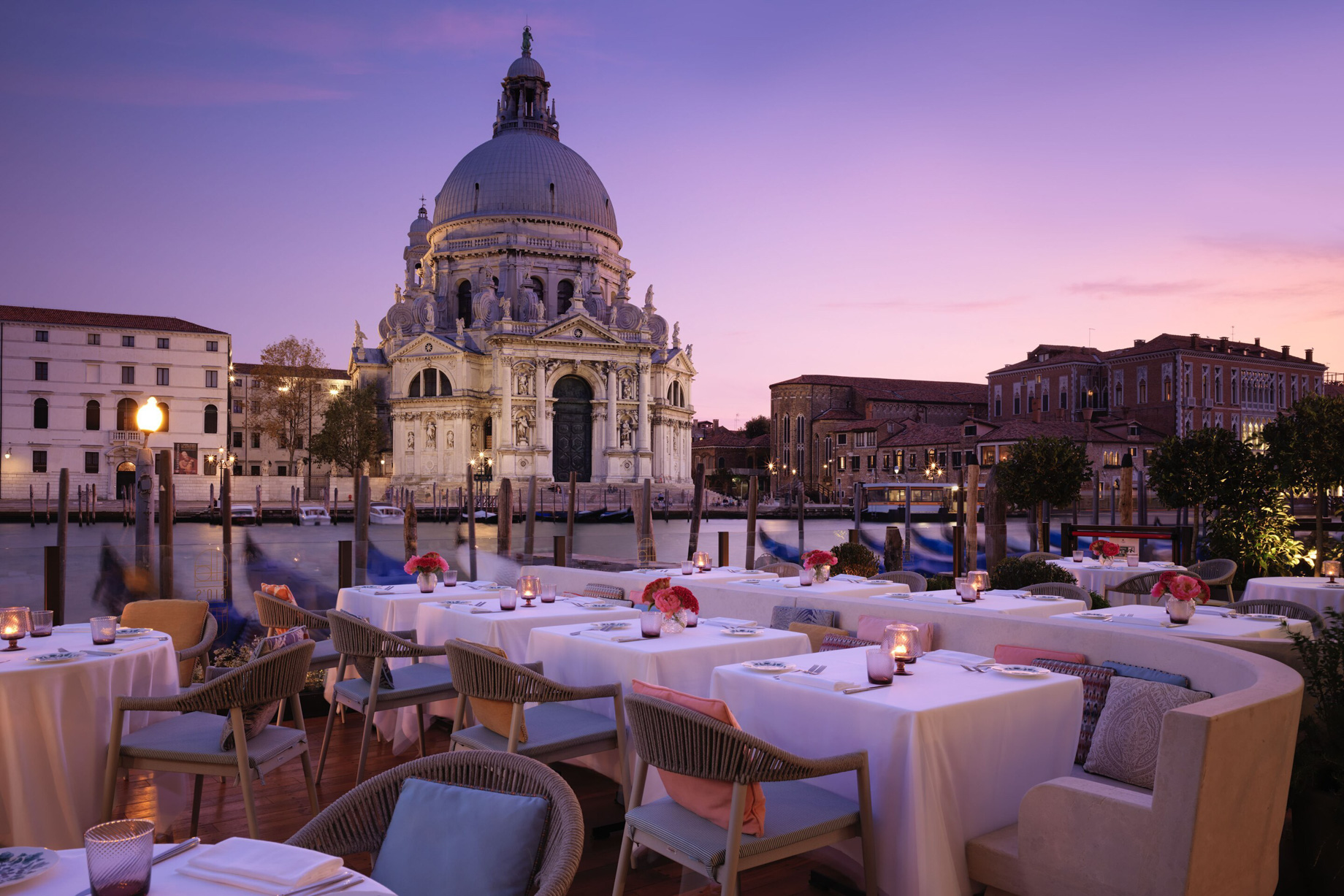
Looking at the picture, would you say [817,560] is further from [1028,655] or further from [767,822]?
[767,822]

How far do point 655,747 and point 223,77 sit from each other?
20.8 m

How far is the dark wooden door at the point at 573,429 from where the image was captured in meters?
50.3

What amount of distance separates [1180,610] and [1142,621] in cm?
23

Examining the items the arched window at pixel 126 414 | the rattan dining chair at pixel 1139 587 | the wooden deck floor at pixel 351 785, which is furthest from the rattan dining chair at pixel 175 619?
the arched window at pixel 126 414

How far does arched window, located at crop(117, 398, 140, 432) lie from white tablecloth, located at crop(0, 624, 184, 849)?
2122 inches

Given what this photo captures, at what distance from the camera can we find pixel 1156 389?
2192 inches

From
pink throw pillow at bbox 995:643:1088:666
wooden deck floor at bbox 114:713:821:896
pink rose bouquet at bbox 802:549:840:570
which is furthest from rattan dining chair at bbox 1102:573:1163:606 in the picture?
wooden deck floor at bbox 114:713:821:896

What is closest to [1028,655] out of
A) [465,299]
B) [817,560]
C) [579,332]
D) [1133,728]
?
[1133,728]

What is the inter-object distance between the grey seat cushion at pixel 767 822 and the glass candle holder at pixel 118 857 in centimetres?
A: 165

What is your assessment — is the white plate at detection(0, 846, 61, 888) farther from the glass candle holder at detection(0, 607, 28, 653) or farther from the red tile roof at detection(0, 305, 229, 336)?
the red tile roof at detection(0, 305, 229, 336)

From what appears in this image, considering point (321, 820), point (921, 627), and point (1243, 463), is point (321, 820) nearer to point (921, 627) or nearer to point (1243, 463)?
point (921, 627)

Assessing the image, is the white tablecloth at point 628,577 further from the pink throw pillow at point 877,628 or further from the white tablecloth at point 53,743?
the white tablecloth at point 53,743

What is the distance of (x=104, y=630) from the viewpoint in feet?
15.0

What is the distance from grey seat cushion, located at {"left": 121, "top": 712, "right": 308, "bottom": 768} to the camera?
3941 mm
